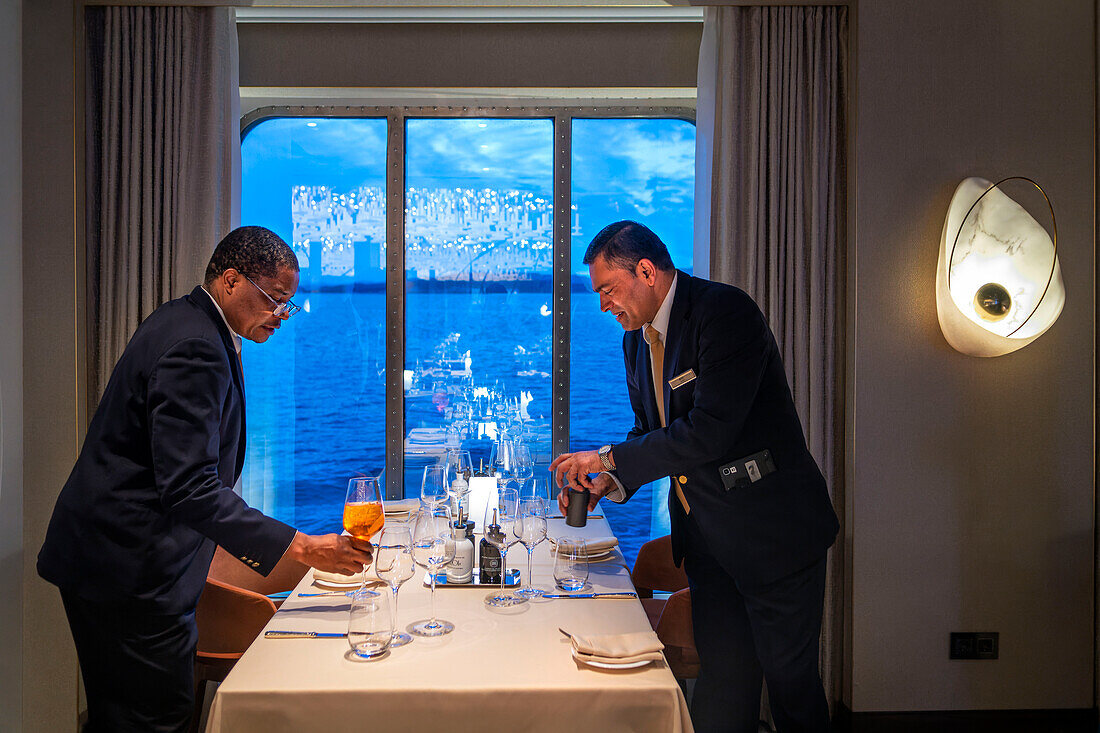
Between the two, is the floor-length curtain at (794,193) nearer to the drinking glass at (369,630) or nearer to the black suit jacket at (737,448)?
the black suit jacket at (737,448)

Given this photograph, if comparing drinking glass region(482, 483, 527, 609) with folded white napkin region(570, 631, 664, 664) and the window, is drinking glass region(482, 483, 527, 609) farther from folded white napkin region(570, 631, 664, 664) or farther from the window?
the window

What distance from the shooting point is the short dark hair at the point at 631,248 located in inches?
93.2

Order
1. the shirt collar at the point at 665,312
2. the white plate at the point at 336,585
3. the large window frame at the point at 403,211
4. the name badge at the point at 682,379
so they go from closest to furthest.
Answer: the white plate at the point at 336,585 → the name badge at the point at 682,379 → the shirt collar at the point at 665,312 → the large window frame at the point at 403,211

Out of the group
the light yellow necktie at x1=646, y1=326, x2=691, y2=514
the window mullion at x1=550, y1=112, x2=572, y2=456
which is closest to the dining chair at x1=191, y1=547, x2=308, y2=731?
the light yellow necktie at x1=646, y1=326, x2=691, y2=514

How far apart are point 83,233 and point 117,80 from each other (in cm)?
70

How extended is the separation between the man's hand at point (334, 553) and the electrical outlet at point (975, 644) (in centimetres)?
262

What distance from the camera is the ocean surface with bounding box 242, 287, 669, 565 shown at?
3850mm

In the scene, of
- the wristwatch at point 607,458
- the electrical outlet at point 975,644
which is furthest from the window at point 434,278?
the wristwatch at point 607,458

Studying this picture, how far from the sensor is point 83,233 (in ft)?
10.7

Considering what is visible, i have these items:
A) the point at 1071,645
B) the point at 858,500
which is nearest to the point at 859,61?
the point at 858,500

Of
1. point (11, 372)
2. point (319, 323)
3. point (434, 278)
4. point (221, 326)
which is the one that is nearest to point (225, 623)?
point (221, 326)

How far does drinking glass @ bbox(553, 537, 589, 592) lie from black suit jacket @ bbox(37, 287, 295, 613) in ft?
2.34

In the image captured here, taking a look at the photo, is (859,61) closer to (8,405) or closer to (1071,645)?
(1071,645)

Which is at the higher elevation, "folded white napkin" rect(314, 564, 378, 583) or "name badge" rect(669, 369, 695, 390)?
"name badge" rect(669, 369, 695, 390)
